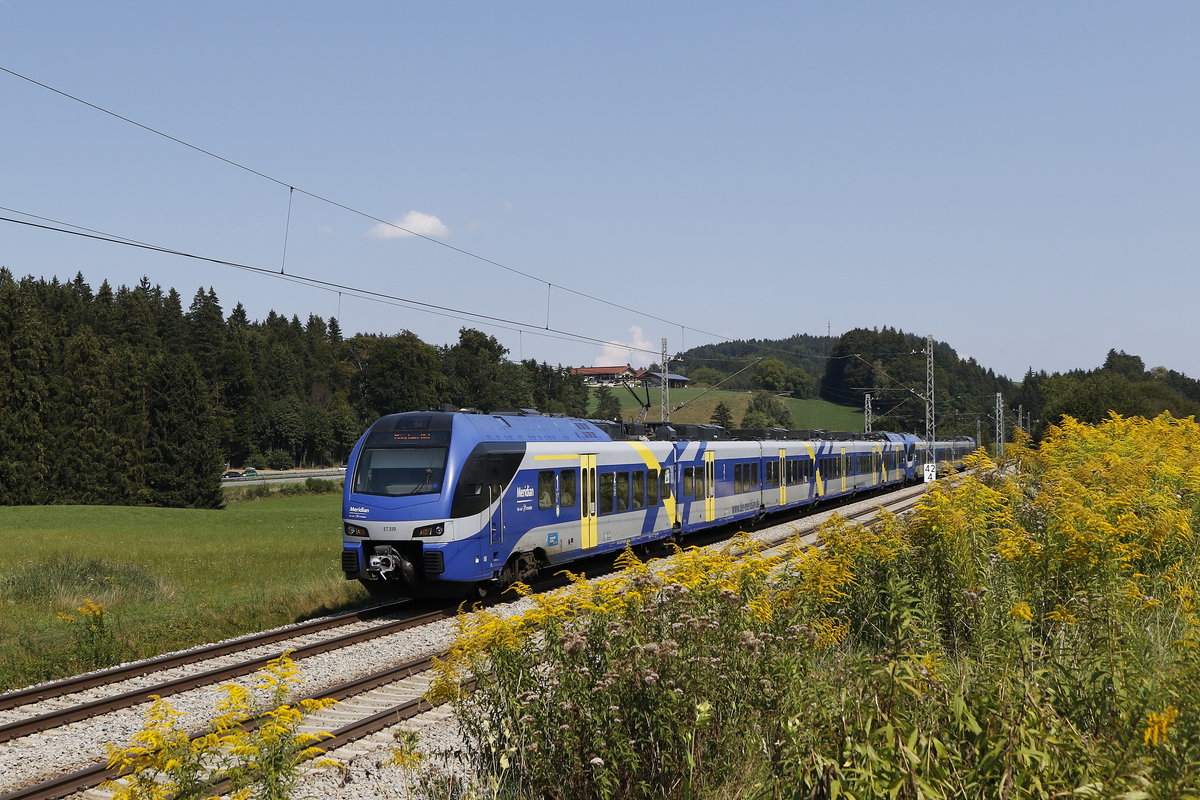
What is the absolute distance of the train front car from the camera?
15688 mm

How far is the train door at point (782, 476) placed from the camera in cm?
3278

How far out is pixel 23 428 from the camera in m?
61.8

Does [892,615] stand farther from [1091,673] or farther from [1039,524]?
[1039,524]

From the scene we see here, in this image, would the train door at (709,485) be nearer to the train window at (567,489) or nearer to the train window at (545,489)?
the train window at (567,489)

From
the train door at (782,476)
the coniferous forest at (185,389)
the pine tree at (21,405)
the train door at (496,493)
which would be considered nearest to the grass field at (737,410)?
the coniferous forest at (185,389)

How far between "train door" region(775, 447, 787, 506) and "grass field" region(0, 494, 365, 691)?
14.4 meters

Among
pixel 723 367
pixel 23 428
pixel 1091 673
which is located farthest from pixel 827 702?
pixel 723 367

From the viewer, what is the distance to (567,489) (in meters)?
19.0

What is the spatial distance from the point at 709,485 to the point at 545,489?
30.4 feet

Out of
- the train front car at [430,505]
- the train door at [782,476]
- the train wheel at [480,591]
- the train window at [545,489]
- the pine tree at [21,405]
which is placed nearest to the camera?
the train front car at [430,505]

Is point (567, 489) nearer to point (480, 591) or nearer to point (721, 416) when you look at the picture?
point (480, 591)

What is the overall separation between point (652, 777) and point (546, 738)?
0.76 meters

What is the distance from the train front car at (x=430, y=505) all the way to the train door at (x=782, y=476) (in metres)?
17.2

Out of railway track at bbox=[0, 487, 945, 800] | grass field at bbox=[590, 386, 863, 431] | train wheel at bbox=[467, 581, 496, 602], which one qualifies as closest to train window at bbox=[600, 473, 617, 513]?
train wheel at bbox=[467, 581, 496, 602]
